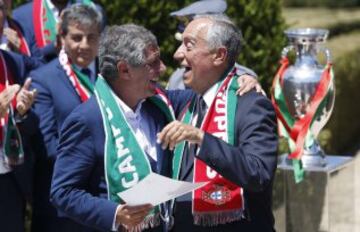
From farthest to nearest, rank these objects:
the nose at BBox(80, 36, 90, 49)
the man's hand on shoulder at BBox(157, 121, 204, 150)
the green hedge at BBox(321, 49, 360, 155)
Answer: the green hedge at BBox(321, 49, 360, 155) < the nose at BBox(80, 36, 90, 49) < the man's hand on shoulder at BBox(157, 121, 204, 150)

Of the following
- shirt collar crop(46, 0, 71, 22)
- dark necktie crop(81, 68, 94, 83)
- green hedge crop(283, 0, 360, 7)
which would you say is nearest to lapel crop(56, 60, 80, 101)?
dark necktie crop(81, 68, 94, 83)

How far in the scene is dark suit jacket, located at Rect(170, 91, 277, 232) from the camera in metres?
3.73

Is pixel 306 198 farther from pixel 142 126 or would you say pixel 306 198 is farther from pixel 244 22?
pixel 244 22

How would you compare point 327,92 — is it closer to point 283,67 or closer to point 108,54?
point 283,67

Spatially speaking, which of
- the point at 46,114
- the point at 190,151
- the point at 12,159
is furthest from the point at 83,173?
the point at 46,114

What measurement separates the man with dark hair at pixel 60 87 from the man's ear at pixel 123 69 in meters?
1.22

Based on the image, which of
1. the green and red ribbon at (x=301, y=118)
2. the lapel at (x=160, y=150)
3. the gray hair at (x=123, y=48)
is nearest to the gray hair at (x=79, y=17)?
the green and red ribbon at (x=301, y=118)

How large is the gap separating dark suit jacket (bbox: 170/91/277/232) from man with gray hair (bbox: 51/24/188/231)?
20cm

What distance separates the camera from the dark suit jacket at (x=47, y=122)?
516cm

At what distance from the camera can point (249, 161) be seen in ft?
12.5

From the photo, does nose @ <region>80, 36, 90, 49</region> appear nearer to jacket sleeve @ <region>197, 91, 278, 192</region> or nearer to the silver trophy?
the silver trophy

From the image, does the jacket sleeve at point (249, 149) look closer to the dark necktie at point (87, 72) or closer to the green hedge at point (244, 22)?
the dark necktie at point (87, 72)

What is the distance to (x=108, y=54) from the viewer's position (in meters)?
3.95

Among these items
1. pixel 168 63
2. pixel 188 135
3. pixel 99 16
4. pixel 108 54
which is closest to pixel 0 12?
pixel 99 16
